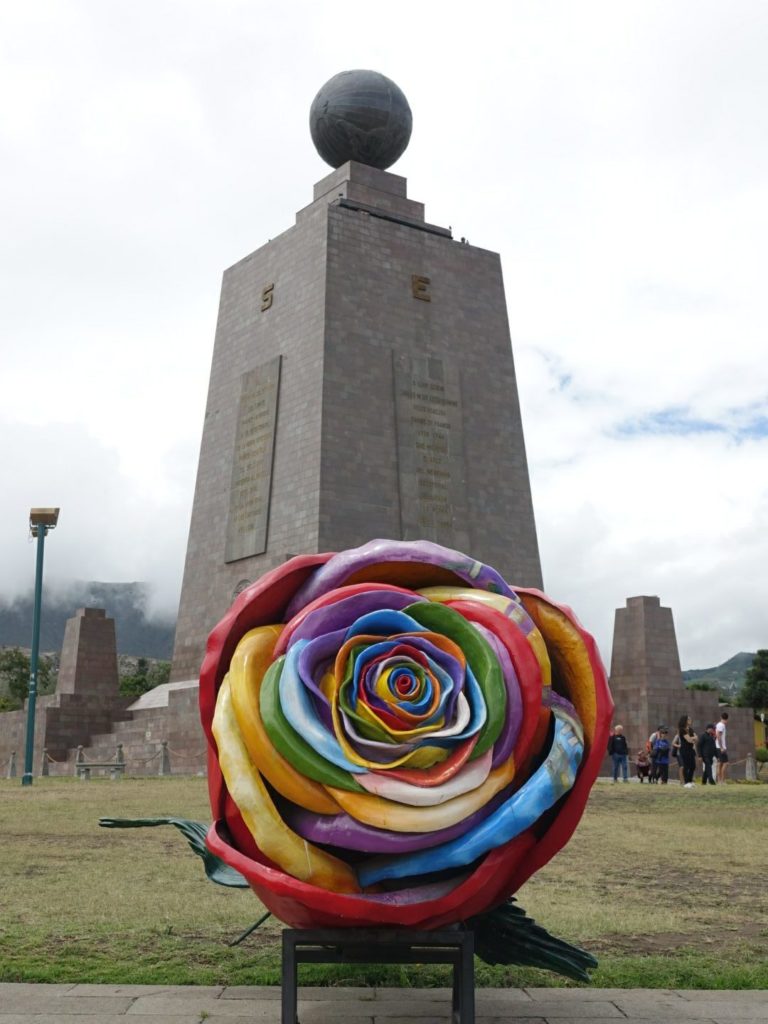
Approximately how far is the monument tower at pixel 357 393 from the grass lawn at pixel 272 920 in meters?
11.1

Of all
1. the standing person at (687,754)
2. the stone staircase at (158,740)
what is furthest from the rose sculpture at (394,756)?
the stone staircase at (158,740)

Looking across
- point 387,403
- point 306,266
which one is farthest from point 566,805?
point 306,266

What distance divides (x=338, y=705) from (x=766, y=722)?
47850 millimetres

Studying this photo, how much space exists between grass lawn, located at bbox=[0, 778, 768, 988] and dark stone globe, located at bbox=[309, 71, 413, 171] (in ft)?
54.5

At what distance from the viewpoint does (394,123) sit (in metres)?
24.4

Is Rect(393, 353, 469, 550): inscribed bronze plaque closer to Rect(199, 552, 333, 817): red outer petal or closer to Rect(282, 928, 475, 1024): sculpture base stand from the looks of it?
Rect(199, 552, 333, 817): red outer petal

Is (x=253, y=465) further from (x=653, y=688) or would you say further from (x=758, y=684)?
(x=758, y=684)

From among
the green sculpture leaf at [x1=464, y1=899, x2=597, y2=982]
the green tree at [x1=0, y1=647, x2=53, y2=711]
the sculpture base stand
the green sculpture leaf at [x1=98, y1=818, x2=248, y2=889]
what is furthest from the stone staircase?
the green tree at [x1=0, y1=647, x2=53, y2=711]

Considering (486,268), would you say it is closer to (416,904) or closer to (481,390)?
(481,390)

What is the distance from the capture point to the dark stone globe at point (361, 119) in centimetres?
2406

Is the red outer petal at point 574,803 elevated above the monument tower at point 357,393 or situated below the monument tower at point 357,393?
below

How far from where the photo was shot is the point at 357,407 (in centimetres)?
2233

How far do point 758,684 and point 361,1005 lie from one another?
54.2 metres

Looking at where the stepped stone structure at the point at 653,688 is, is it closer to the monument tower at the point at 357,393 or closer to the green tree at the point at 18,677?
the monument tower at the point at 357,393
